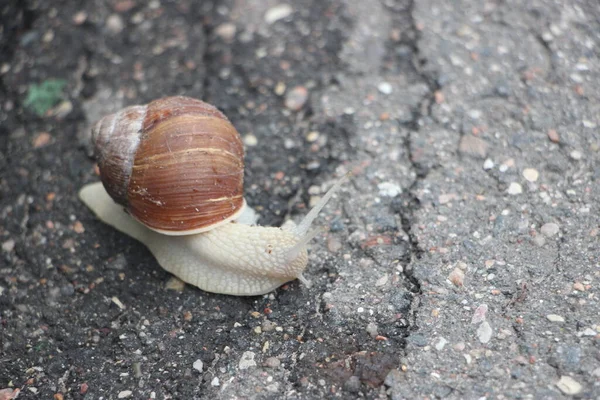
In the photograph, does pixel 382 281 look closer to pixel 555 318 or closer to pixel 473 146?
pixel 555 318

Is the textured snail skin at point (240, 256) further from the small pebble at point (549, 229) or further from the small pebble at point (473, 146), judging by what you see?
the small pebble at point (549, 229)

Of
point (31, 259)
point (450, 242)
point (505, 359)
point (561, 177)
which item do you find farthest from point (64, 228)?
point (561, 177)

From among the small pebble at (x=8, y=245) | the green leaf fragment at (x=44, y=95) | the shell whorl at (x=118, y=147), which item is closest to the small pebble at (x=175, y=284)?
the shell whorl at (x=118, y=147)

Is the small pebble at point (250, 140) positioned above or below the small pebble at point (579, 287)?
below

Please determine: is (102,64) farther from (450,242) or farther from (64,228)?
(450,242)

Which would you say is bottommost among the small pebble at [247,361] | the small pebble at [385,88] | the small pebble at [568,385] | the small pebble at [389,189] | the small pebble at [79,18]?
the small pebble at [79,18]

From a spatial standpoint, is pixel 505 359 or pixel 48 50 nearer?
pixel 505 359

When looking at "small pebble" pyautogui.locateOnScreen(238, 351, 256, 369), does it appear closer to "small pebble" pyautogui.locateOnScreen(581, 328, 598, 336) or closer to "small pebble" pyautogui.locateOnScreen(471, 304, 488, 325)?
"small pebble" pyautogui.locateOnScreen(471, 304, 488, 325)
